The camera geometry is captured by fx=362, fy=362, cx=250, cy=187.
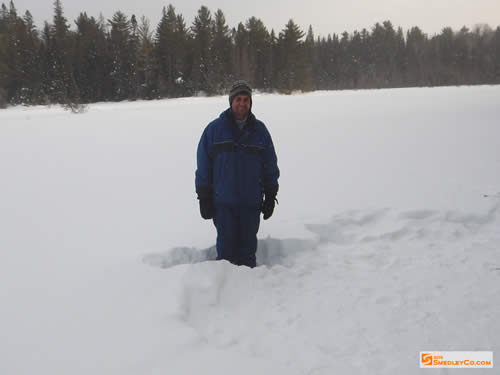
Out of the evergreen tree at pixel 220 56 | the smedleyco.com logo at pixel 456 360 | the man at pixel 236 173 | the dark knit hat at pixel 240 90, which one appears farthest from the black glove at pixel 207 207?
the evergreen tree at pixel 220 56

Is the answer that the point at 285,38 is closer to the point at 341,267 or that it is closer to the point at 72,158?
the point at 72,158

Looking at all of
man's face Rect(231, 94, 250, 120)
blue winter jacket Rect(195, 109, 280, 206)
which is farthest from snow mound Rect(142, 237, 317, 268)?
man's face Rect(231, 94, 250, 120)

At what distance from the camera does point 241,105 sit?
2980 mm

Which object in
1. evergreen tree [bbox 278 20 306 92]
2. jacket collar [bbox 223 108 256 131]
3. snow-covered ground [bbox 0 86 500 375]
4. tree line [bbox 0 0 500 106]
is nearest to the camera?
snow-covered ground [bbox 0 86 500 375]

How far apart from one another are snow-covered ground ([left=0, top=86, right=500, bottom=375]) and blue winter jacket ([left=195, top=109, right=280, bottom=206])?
0.63 m

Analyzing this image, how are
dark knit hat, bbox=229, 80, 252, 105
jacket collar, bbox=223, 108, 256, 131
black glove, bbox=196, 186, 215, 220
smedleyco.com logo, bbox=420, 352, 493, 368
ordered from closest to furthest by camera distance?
smedleyco.com logo, bbox=420, 352, 493, 368 → dark knit hat, bbox=229, 80, 252, 105 → jacket collar, bbox=223, 108, 256, 131 → black glove, bbox=196, 186, 215, 220

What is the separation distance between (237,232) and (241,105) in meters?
1.13

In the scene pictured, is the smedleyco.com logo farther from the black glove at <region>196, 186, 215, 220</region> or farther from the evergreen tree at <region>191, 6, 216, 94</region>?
the evergreen tree at <region>191, 6, 216, 94</region>

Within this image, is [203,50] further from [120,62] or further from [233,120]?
[233,120]

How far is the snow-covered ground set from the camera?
84.0 inches

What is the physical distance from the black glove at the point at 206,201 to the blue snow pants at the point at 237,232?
54 millimetres

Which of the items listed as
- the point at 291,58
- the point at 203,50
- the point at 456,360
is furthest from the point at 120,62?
the point at 456,360

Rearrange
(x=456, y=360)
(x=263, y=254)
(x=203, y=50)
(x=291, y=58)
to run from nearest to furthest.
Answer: (x=456, y=360) < (x=263, y=254) < (x=203, y=50) < (x=291, y=58)

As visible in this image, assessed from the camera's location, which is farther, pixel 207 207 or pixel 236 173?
pixel 207 207
